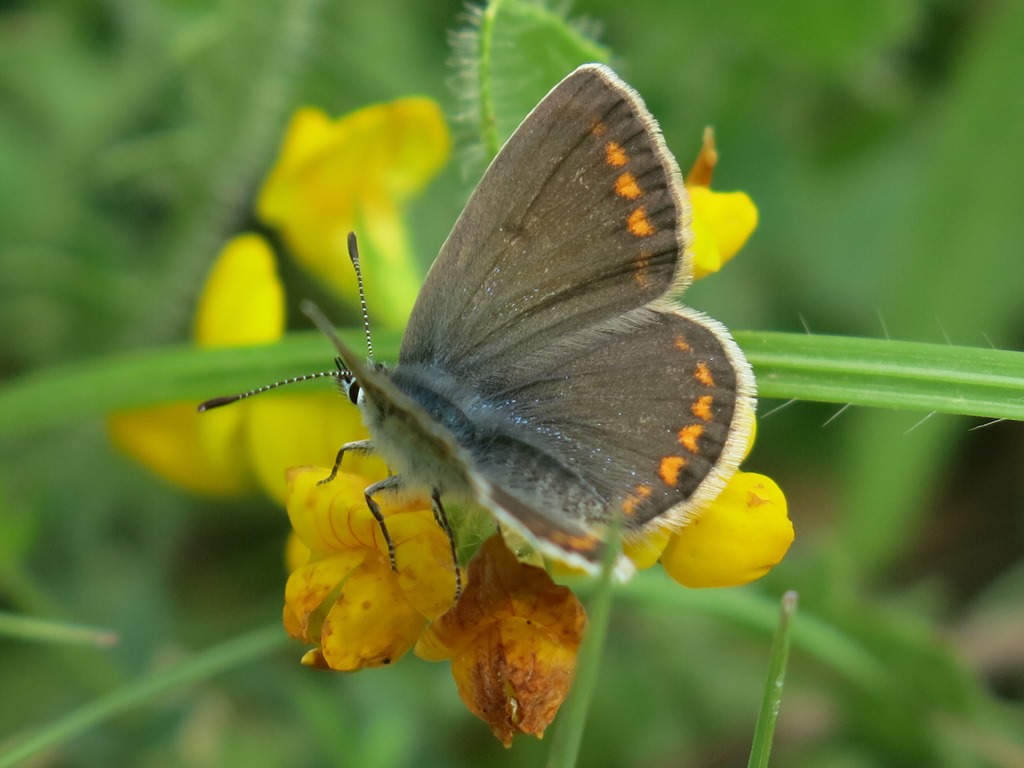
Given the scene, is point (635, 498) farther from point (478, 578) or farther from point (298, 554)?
point (298, 554)

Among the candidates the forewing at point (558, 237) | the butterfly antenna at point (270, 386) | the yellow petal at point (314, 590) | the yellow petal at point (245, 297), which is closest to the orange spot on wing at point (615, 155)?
the forewing at point (558, 237)

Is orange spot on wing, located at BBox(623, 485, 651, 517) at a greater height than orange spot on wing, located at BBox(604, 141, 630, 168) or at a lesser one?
lesser

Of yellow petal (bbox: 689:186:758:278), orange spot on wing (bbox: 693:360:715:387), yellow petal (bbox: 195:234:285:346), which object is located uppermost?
yellow petal (bbox: 689:186:758:278)

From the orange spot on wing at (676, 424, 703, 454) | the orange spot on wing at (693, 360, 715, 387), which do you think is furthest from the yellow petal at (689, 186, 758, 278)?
the orange spot on wing at (676, 424, 703, 454)

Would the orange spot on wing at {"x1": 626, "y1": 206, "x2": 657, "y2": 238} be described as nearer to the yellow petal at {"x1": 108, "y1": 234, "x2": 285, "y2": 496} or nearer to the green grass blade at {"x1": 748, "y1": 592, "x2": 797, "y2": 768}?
the green grass blade at {"x1": 748, "y1": 592, "x2": 797, "y2": 768}

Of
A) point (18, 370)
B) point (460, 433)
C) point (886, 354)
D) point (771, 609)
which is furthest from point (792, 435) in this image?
point (18, 370)

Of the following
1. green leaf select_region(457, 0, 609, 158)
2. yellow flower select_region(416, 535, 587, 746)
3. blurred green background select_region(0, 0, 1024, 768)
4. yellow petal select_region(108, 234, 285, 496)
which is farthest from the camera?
blurred green background select_region(0, 0, 1024, 768)

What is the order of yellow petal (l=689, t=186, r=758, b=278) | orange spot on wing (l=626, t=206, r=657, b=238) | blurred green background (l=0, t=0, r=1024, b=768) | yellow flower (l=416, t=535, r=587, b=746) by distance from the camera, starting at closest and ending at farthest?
1. yellow flower (l=416, t=535, r=587, b=746)
2. orange spot on wing (l=626, t=206, r=657, b=238)
3. yellow petal (l=689, t=186, r=758, b=278)
4. blurred green background (l=0, t=0, r=1024, b=768)

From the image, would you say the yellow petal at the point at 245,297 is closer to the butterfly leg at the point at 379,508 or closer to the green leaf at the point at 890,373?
the butterfly leg at the point at 379,508
